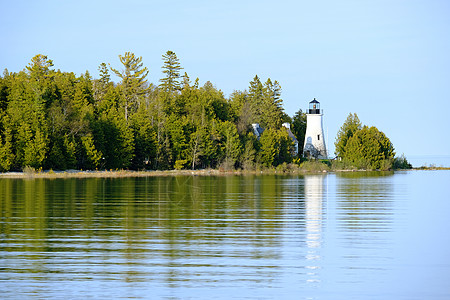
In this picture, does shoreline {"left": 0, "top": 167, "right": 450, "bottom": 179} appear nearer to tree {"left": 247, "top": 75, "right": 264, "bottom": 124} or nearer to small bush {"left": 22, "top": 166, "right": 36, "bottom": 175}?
small bush {"left": 22, "top": 166, "right": 36, "bottom": 175}

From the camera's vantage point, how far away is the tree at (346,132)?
10000 centimetres

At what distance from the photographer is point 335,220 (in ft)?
78.6

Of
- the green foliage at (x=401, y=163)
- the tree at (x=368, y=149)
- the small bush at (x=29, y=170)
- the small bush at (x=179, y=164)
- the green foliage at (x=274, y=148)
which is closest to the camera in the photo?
the small bush at (x=29, y=170)

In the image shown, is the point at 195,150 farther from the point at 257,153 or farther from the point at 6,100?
the point at 6,100

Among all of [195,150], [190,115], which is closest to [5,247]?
[195,150]

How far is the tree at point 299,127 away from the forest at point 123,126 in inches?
334

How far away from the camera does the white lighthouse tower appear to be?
321 ft

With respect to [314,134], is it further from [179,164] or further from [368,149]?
[179,164]

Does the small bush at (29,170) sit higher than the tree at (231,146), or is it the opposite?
the tree at (231,146)

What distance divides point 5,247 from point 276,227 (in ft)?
29.1

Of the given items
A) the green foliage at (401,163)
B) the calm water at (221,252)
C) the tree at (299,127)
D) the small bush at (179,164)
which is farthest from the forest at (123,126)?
the calm water at (221,252)

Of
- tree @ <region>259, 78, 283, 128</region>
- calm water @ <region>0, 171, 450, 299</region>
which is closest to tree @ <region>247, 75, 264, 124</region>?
tree @ <region>259, 78, 283, 128</region>

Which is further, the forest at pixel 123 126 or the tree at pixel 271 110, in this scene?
the tree at pixel 271 110

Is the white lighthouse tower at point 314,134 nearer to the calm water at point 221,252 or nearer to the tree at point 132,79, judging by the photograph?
the tree at point 132,79
